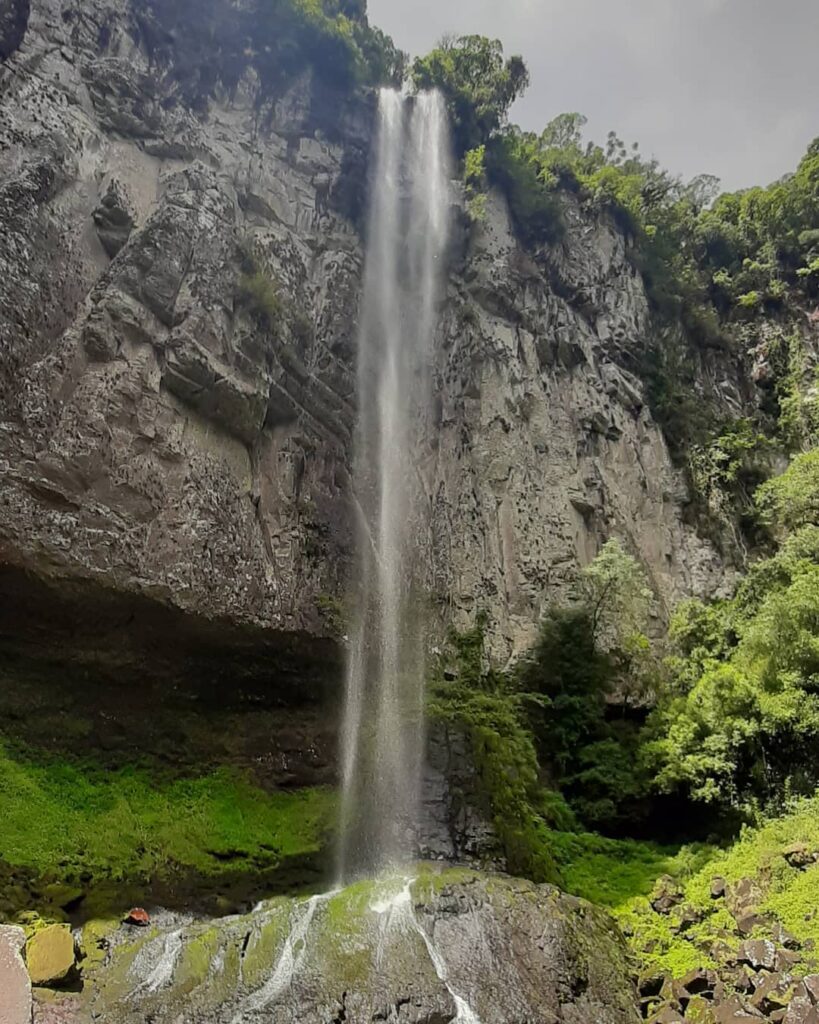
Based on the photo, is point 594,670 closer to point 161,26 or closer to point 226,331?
point 226,331

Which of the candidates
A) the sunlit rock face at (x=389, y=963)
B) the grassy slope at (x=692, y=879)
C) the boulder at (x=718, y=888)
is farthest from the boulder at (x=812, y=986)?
the boulder at (x=718, y=888)

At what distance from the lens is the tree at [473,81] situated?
25.7 metres

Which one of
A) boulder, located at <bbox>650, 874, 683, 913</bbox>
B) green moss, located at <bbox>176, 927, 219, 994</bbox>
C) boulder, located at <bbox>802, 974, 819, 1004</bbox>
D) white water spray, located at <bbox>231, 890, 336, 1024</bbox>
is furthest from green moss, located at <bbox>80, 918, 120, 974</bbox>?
boulder, located at <bbox>650, 874, 683, 913</bbox>

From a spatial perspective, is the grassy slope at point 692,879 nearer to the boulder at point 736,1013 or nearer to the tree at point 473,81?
the boulder at point 736,1013

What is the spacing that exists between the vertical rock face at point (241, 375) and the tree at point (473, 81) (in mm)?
4893

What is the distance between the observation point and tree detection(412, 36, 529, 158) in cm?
2570

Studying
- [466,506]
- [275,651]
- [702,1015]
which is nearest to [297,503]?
[275,651]

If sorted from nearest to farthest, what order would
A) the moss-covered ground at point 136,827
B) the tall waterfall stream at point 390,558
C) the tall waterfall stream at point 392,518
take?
the tall waterfall stream at point 390,558
the moss-covered ground at point 136,827
the tall waterfall stream at point 392,518

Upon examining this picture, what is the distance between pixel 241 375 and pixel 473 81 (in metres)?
19.1

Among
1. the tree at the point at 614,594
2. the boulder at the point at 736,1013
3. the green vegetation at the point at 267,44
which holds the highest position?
the green vegetation at the point at 267,44

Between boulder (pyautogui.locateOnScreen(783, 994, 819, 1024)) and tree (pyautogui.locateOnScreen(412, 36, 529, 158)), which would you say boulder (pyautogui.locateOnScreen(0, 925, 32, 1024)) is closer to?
boulder (pyautogui.locateOnScreen(783, 994, 819, 1024))

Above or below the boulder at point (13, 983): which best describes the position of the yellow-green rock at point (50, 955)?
below

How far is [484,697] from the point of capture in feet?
45.4

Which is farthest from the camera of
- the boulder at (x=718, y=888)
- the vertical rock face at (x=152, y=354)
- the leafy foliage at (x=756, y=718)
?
the leafy foliage at (x=756, y=718)
